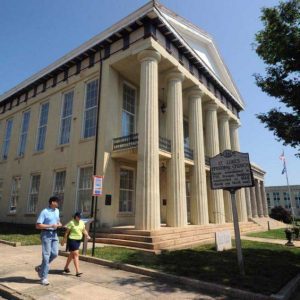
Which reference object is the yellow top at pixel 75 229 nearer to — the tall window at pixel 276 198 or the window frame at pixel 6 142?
the window frame at pixel 6 142

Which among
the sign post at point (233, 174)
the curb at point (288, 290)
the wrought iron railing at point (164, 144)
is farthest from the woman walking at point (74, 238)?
the wrought iron railing at point (164, 144)

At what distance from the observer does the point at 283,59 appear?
420 inches

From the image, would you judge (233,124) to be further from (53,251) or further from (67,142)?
(53,251)

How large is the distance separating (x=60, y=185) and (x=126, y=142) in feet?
20.3

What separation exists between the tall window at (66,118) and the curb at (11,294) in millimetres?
13607

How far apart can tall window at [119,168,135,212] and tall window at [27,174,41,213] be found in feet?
23.7

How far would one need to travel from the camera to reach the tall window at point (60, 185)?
18.0 m

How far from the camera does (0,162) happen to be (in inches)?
989

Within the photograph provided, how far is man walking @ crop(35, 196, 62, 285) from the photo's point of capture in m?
6.02

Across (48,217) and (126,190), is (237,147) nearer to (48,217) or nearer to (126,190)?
(126,190)

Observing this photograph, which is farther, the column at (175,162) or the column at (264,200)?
the column at (264,200)

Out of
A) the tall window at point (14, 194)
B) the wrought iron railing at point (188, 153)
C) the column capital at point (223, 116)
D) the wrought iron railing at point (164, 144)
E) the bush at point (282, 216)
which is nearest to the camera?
the wrought iron railing at point (164, 144)

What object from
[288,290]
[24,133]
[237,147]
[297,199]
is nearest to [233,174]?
[288,290]

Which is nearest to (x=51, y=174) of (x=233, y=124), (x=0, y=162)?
(x=0, y=162)
